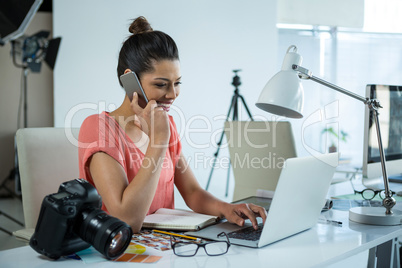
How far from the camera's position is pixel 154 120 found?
134 cm

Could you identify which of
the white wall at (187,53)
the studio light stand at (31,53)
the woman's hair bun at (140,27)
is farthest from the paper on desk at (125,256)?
the studio light stand at (31,53)

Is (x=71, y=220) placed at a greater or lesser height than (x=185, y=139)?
greater

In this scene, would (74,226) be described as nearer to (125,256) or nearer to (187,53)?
(125,256)

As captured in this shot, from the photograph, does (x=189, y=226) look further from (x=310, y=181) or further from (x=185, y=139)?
(x=185, y=139)

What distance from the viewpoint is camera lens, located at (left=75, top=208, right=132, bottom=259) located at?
3.01ft

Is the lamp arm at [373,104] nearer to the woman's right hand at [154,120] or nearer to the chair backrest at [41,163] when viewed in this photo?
the woman's right hand at [154,120]

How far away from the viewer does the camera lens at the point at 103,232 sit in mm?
917

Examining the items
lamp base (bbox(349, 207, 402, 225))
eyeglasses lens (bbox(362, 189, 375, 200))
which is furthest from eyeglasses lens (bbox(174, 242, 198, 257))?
eyeglasses lens (bbox(362, 189, 375, 200))

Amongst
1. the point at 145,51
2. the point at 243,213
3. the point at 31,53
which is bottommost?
the point at 243,213

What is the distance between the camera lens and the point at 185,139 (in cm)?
497

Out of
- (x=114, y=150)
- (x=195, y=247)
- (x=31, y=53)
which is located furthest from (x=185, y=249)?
(x=31, y=53)

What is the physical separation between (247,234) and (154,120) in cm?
44

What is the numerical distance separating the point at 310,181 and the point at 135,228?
47 centimetres

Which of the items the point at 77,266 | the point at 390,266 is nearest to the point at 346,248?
the point at 390,266
